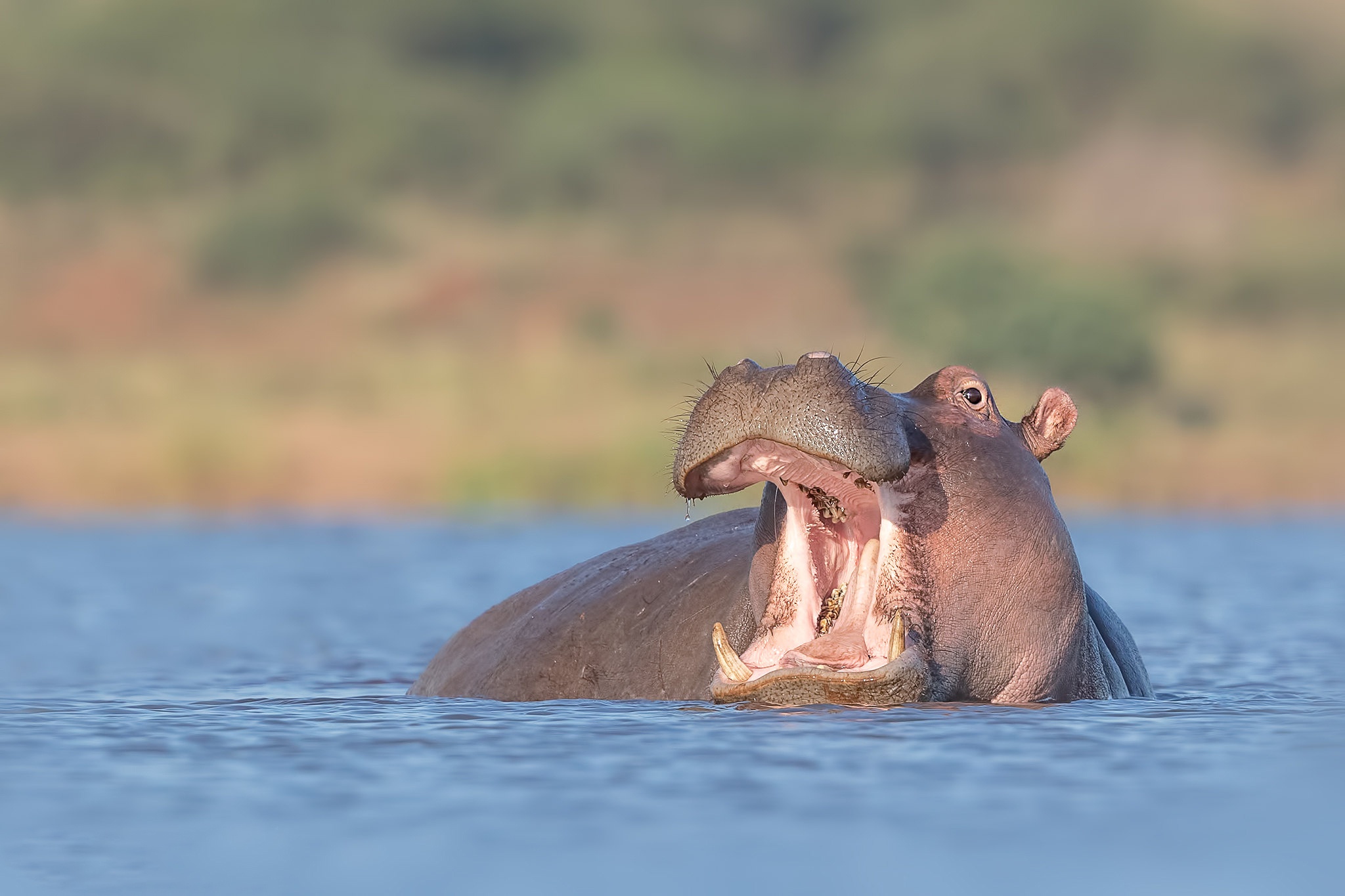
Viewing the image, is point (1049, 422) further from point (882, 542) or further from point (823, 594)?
point (823, 594)

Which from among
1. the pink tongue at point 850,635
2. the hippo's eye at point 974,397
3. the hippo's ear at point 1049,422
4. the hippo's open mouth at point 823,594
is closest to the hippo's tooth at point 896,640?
the hippo's open mouth at point 823,594

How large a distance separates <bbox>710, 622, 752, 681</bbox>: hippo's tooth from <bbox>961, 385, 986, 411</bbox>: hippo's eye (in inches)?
55.2

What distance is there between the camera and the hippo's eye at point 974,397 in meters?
7.48

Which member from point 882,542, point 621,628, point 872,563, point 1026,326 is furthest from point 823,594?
point 1026,326

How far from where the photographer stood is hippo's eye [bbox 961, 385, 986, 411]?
7.48m

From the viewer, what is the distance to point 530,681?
322 inches

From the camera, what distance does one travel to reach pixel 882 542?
706 centimetres

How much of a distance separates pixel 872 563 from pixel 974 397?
2.66 feet

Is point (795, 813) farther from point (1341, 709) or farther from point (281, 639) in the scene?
point (281, 639)

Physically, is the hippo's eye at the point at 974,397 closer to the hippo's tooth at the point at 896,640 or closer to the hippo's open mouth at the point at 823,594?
the hippo's open mouth at the point at 823,594

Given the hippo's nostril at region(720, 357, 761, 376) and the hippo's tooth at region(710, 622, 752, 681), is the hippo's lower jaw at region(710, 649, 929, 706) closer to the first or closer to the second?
the hippo's tooth at region(710, 622, 752, 681)

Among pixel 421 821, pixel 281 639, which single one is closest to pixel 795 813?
pixel 421 821

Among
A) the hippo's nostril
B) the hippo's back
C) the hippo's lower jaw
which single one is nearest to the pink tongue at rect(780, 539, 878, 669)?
the hippo's lower jaw

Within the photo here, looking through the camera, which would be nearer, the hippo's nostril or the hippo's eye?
the hippo's nostril
